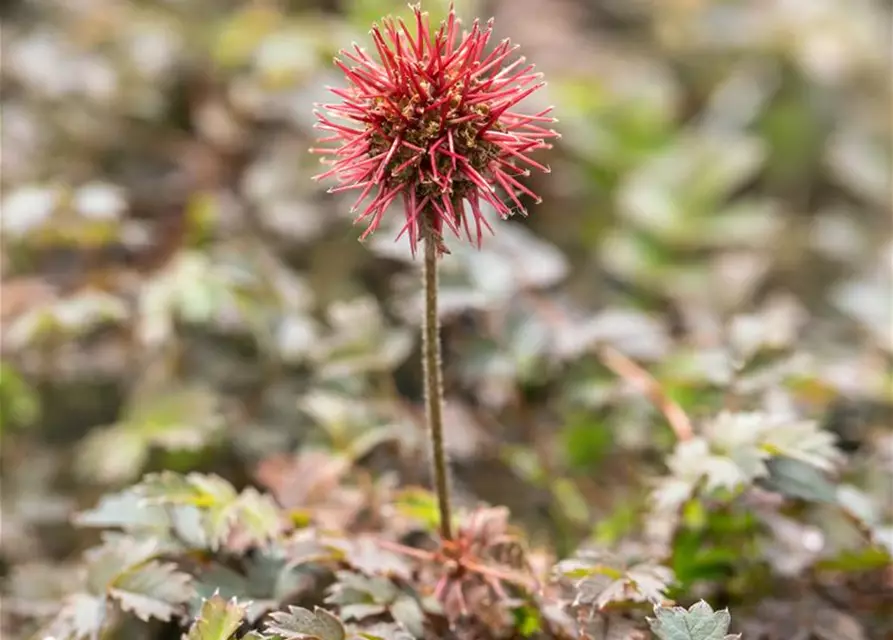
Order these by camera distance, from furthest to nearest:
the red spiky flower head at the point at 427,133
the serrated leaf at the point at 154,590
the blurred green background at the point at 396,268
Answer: the blurred green background at the point at 396,268 → the serrated leaf at the point at 154,590 → the red spiky flower head at the point at 427,133

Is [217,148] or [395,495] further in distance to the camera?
[217,148]

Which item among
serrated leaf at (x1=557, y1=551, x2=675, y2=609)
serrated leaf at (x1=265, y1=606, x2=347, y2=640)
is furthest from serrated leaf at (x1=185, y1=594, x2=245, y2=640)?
serrated leaf at (x1=557, y1=551, x2=675, y2=609)

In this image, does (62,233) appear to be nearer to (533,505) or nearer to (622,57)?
(533,505)

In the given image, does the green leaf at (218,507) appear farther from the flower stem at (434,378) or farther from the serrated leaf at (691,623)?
the serrated leaf at (691,623)

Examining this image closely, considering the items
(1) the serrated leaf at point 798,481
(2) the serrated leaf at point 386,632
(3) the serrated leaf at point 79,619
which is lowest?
(3) the serrated leaf at point 79,619

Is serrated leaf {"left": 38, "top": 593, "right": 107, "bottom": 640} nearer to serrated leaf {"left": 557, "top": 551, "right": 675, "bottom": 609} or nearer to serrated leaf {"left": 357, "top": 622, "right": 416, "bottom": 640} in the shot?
serrated leaf {"left": 357, "top": 622, "right": 416, "bottom": 640}

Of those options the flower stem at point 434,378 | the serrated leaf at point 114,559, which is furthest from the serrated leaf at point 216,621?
the flower stem at point 434,378

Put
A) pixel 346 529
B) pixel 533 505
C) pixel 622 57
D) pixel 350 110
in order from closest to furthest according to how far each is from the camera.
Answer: pixel 350 110 < pixel 346 529 < pixel 533 505 < pixel 622 57

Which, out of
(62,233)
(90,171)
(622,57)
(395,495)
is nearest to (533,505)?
(395,495)
